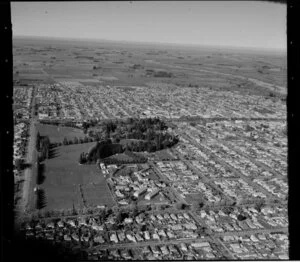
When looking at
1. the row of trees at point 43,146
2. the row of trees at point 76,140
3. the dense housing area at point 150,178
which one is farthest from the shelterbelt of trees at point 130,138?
the row of trees at point 43,146

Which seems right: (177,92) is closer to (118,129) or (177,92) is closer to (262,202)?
(118,129)

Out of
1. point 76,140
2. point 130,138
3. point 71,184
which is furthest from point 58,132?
point 71,184

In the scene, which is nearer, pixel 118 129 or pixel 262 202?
pixel 262 202

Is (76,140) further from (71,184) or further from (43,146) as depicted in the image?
(71,184)

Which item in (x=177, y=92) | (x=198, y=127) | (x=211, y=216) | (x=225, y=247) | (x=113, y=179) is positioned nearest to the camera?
(x=225, y=247)

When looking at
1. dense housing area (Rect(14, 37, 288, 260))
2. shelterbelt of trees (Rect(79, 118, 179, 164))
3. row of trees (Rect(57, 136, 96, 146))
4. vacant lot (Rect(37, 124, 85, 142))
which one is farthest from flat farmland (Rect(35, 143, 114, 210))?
vacant lot (Rect(37, 124, 85, 142))

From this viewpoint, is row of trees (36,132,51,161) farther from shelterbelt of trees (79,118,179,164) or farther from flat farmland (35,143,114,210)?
shelterbelt of trees (79,118,179,164)

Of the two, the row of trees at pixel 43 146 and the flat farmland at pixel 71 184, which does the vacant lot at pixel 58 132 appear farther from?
the flat farmland at pixel 71 184
